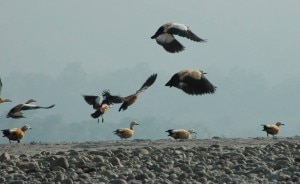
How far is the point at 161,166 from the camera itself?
39.5ft

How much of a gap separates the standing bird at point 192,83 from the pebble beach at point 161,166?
2483mm

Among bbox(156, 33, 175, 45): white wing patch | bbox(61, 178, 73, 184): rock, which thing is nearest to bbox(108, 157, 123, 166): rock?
bbox(61, 178, 73, 184): rock

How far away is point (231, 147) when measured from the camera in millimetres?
14273

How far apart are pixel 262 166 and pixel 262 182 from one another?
30.9 inches

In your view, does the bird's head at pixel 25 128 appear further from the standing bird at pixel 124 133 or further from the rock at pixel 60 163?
the rock at pixel 60 163

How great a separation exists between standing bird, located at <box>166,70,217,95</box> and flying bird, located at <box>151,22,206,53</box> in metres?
1.52

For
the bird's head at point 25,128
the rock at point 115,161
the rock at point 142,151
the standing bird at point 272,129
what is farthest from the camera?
the bird's head at point 25,128

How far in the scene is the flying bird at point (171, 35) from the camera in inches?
711

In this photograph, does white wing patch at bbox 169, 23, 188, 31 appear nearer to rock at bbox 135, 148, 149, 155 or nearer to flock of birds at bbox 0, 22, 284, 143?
flock of birds at bbox 0, 22, 284, 143

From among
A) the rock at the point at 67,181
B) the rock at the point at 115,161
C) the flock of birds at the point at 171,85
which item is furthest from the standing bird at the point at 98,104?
the rock at the point at 67,181

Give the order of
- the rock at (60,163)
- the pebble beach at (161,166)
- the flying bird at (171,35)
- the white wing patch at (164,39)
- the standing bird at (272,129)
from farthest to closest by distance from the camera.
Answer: the standing bird at (272,129), the white wing patch at (164,39), the flying bird at (171,35), the rock at (60,163), the pebble beach at (161,166)

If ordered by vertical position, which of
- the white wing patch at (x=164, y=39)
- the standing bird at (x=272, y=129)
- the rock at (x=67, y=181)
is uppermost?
the white wing patch at (x=164, y=39)

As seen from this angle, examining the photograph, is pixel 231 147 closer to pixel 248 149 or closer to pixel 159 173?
pixel 248 149

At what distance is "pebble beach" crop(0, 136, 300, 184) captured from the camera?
11125mm
